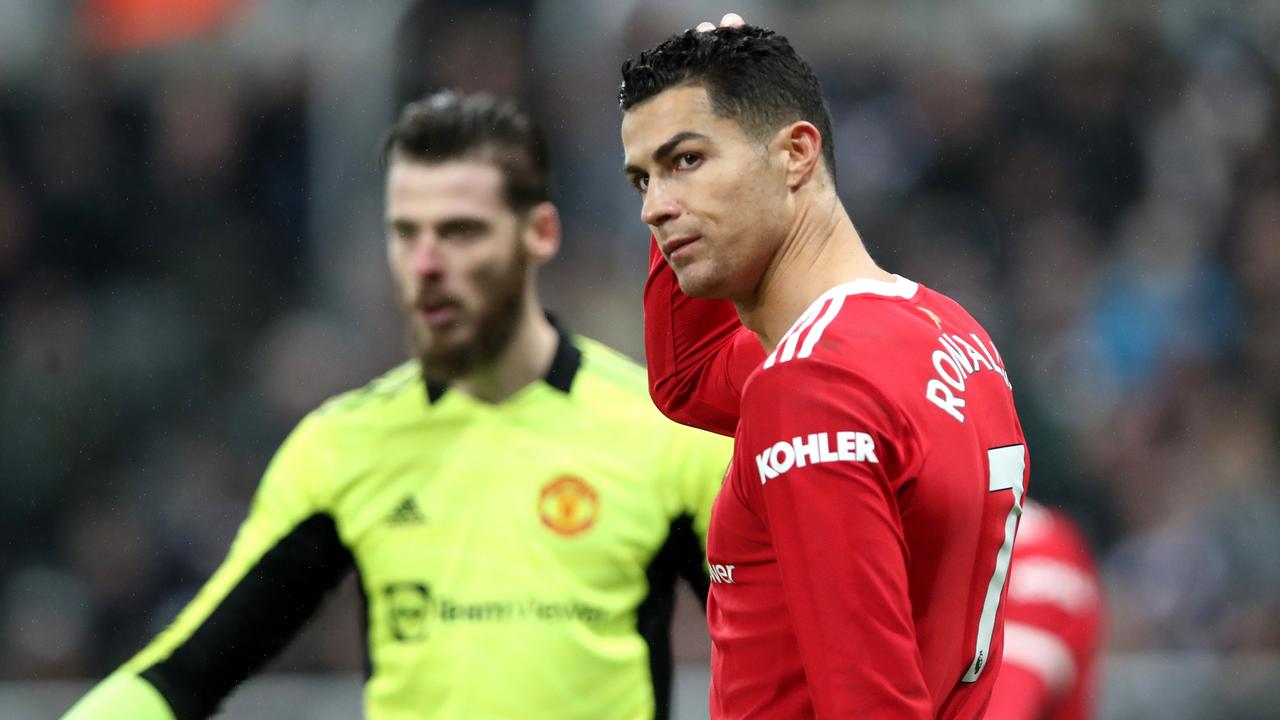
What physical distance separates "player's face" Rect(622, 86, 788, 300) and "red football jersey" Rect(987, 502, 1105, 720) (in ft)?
7.53

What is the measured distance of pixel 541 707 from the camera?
362cm

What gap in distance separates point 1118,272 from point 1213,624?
1.79m

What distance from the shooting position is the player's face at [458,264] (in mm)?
3949

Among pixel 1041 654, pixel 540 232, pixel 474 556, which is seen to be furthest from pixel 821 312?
pixel 1041 654

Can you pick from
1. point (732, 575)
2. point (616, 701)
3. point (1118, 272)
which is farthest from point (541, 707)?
point (1118, 272)

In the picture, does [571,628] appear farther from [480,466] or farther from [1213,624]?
[1213,624]

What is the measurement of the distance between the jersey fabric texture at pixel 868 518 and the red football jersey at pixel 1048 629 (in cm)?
203

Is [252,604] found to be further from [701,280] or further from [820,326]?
[820,326]

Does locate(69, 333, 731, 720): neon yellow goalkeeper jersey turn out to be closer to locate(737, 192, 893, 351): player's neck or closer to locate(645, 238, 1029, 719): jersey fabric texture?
locate(645, 238, 1029, 719): jersey fabric texture

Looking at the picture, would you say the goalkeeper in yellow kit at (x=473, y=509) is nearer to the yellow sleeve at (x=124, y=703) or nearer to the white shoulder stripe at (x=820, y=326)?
the yellow sleeve at (x=124, y=703)

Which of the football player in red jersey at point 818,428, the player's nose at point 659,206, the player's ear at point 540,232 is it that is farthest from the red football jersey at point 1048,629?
the player's nose at point 659,206

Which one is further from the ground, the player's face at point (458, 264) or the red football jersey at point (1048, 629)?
the player's face at point (458, 264)

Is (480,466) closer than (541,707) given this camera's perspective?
No

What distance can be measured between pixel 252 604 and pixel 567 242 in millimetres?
4636
